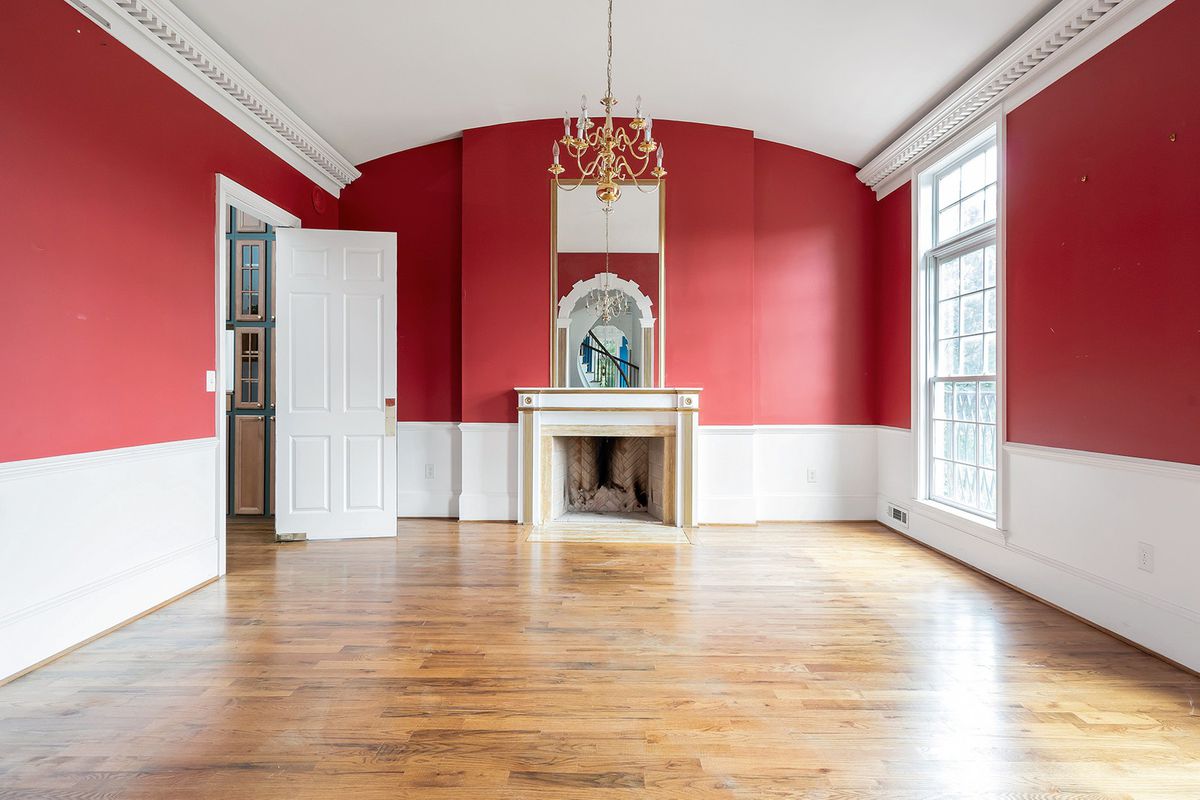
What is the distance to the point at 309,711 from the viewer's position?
2096mm

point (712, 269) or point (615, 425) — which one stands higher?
point (712, 269)

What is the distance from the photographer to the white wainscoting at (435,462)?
539 cm

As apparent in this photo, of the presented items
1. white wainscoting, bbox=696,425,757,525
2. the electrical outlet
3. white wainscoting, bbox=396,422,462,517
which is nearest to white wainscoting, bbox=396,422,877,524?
white wainscoting, bbox=396,422,462,517

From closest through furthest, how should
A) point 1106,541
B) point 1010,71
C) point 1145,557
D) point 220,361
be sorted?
point 1145,557 → point 1106,541 → point 1010,71 → point 220,361

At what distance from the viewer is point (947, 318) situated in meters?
4.46

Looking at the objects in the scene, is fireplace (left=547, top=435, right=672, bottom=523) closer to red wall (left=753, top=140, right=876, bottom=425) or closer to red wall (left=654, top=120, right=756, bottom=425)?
red wall (left=654, top=120, right=756, bottom=425)

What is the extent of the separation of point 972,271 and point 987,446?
1.20 meters

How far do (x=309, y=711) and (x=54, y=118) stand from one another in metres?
2.69

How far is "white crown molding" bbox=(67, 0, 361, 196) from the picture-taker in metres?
2.90

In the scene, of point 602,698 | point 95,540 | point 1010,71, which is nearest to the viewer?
point 602,698

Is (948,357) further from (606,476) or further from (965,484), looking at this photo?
(606,476)

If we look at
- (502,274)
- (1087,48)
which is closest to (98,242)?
(502,274)

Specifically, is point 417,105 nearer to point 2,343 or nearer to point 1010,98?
point 2,343

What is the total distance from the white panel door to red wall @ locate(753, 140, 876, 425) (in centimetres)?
319
